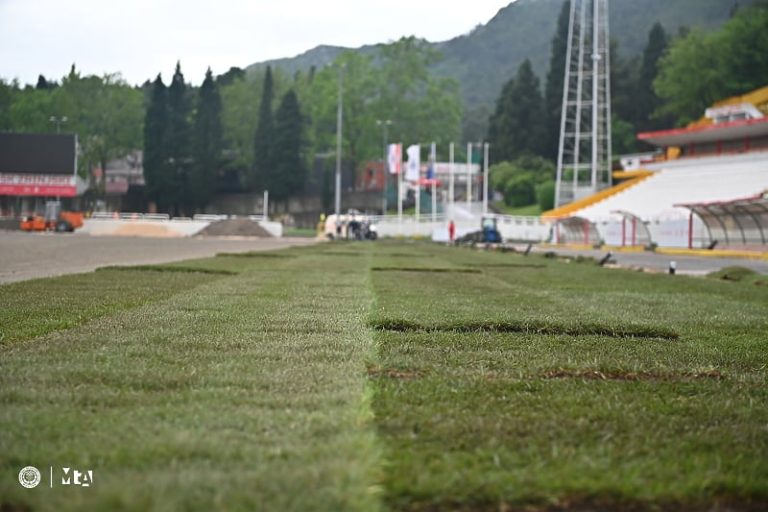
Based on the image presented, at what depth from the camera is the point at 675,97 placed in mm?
90812

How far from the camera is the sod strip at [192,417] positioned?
2748mm

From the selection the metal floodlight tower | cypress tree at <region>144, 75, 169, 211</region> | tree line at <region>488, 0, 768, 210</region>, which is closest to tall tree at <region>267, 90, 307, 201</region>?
cypress tree at <region>144, 75, 169, 211</region>

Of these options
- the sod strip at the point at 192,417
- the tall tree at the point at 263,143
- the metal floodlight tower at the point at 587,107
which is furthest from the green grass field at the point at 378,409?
the tall tree at the point at 263,143

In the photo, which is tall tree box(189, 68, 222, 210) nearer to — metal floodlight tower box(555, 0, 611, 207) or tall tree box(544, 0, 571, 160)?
tall tree box(544, 0, 571, 160)

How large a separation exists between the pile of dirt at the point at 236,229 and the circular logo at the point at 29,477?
70.8 m

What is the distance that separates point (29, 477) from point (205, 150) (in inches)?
3788

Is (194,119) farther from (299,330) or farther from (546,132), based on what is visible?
(299,330)

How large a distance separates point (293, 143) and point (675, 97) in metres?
40.8

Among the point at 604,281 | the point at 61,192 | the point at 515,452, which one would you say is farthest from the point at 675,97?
the point at 515,452

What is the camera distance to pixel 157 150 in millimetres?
95562

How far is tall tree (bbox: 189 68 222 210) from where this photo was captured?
315 ft

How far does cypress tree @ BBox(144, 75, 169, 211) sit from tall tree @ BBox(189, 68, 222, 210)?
325cm

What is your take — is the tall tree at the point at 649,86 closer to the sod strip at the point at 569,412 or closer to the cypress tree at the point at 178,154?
the cypress tree at the point at 178,154

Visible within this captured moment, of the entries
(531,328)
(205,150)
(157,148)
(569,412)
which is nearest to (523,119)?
(205,150)
